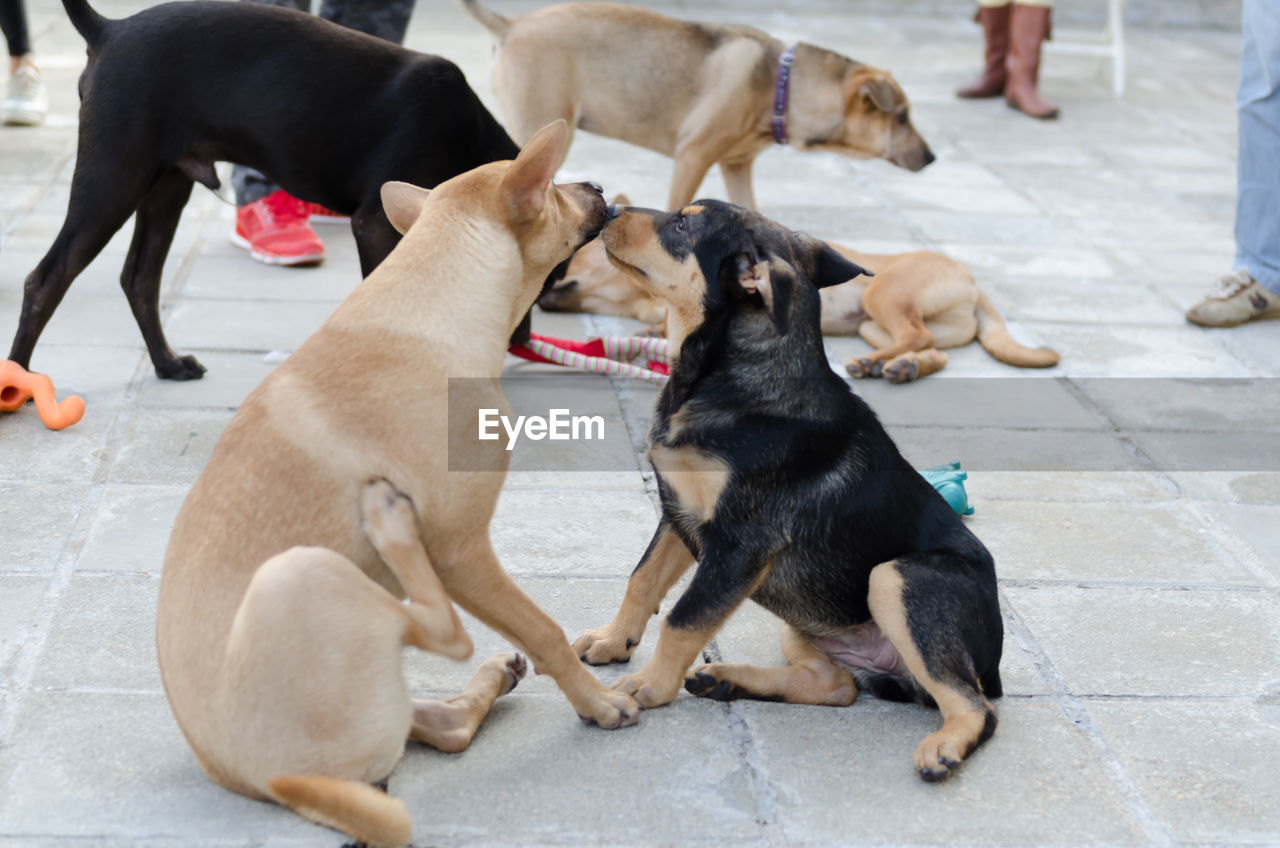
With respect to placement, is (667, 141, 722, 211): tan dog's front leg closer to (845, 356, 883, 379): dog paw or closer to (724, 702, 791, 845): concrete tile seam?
(845, 356, 883, 379): dog paw

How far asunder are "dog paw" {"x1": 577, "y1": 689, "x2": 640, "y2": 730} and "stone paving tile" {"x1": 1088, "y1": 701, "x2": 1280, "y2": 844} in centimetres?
110

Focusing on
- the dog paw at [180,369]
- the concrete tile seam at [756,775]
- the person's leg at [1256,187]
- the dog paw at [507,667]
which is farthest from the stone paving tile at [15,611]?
the person's leg at [1256,187]

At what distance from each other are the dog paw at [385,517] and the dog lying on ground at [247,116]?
1.96m

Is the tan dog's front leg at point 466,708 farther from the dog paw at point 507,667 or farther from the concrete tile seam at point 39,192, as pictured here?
the concrete tile seam at point 39,192

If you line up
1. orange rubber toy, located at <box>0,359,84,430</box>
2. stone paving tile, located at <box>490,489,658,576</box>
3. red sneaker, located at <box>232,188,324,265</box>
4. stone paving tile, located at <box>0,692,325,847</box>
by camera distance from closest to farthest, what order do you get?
stone paving tile, located at <box>0,692,325,847</box>, stone paving tile, located at <box>490,489,658,576</box>, orange rubber toy, located at <box>0,359,84,430</box>, red sneaker, located at <box>232,188,324,265</box>

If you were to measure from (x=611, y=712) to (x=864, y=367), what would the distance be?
275 cm

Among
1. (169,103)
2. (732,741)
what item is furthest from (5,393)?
(732,741)

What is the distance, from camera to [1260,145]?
5.86 metres

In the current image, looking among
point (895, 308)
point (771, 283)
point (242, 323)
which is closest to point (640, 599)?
point (771, 283)

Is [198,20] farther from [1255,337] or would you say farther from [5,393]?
[1255,337]

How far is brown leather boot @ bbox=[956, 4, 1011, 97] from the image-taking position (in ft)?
32.9

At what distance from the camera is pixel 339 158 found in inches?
168

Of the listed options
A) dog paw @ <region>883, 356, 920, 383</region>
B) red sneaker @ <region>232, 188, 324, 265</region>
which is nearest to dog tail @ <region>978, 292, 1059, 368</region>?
dog paw @ <region>883, 356, 920, 383</region>

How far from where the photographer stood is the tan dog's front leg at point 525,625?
264 cm
